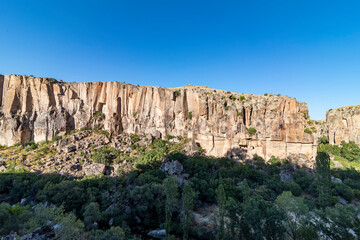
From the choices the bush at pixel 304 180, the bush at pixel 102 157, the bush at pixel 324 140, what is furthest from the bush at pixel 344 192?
the bush at pixel 102 157

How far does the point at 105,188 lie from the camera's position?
23.8m

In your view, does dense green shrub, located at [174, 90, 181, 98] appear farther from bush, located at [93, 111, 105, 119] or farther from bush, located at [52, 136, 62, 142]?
bush, located at [52, 136, 62, 142]

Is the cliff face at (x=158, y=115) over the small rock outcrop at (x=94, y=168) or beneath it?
over

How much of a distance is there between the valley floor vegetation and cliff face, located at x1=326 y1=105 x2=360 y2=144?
1393cm

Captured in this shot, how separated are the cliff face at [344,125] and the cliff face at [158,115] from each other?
17.5 m

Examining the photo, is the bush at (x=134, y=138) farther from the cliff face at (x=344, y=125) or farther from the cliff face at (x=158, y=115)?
the cliff face at (x=344, y=125)

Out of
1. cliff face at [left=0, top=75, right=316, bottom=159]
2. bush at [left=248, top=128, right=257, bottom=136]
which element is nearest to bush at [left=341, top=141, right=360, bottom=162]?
cliff face at [left=0, top=75, right=316, bottom=159]

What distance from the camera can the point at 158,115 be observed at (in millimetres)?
43125

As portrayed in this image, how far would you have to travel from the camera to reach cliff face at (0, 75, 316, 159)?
36.2 m

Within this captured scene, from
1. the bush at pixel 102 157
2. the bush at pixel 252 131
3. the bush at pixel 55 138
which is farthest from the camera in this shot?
the bush at pixel 252 131

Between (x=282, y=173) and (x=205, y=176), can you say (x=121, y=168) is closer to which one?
(x=205, y=176)

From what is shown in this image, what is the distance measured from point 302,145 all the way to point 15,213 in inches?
1967

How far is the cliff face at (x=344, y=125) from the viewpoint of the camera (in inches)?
1779

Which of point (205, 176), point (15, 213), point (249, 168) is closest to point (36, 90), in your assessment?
point (15, 213)
